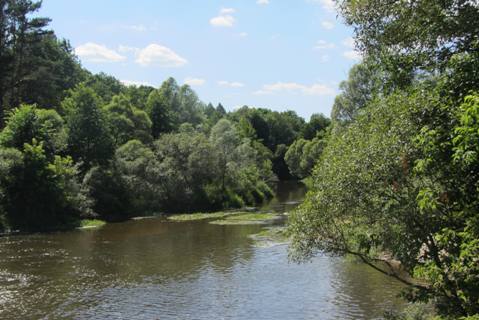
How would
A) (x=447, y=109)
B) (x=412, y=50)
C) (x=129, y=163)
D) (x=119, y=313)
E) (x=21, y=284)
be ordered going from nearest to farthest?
(x=447, y=109)
(x=412, y=50)
(x=119, y=313)
(x=21, y=284)
(x=129, y=163)

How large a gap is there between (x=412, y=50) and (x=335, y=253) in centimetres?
784

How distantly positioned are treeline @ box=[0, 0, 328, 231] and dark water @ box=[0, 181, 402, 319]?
9.46 m

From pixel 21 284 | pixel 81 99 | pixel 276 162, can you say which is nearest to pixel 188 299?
pixel 21 284

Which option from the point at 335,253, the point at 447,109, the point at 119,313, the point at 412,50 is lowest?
the point at 119,313

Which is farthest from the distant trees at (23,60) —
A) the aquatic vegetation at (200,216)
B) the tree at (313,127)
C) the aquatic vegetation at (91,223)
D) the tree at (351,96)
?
the tree at (313,127)

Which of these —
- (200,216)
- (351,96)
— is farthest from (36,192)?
(351,96)

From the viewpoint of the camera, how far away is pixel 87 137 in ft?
198

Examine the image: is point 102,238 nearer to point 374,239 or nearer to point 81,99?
point 81,99

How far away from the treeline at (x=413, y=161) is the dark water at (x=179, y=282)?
6.77m

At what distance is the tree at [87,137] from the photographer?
60.1 meters

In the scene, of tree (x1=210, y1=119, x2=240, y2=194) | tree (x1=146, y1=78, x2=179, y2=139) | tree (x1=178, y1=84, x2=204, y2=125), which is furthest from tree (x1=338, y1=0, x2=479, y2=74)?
tree (x1=178, y1=84, x2=204, y2=125)

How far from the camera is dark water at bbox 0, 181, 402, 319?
22.9 meters

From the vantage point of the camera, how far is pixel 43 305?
78.2 feet

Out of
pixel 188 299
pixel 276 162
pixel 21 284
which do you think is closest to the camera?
pixel 188 299
